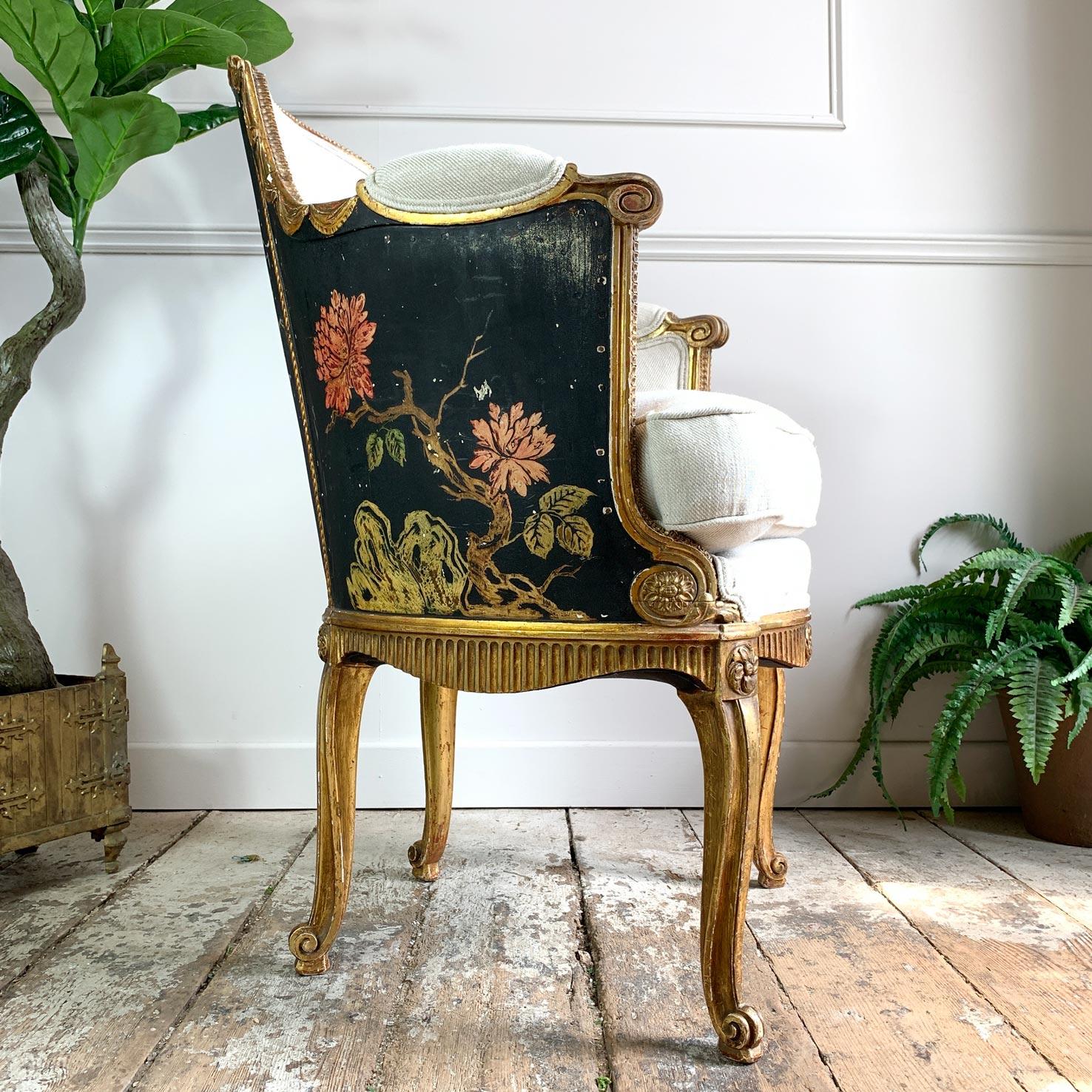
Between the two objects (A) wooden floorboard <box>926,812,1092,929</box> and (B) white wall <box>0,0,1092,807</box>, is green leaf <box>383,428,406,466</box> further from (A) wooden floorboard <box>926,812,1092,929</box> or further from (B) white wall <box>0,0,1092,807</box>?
(A) wooden floorboard <box>926,812,1092,929</box>

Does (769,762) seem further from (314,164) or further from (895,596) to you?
(314,164)

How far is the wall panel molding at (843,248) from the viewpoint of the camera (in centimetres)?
180

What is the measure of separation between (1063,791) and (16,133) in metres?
1.85

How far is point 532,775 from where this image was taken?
1.81 meters

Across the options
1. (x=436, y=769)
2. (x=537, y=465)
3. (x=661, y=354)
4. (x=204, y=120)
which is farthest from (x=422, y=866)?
(x=204, y=120)

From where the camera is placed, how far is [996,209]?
185cm

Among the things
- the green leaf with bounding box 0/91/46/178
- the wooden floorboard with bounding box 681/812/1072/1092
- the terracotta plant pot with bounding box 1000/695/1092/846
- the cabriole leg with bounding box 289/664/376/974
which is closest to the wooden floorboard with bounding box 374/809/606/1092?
the cabriole leg with bounding box 289/664/376/974

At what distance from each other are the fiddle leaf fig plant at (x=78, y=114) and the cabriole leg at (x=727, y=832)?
1.04 m

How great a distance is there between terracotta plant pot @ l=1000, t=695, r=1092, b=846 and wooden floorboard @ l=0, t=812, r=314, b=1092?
121 cm

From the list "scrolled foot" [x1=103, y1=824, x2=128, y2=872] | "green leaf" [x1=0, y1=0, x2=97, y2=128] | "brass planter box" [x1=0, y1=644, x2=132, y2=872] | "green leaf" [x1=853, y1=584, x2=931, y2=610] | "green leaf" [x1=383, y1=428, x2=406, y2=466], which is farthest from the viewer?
"green leaf" [x1=853, y1=584, x2=931, y2=610]

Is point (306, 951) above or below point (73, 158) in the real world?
below

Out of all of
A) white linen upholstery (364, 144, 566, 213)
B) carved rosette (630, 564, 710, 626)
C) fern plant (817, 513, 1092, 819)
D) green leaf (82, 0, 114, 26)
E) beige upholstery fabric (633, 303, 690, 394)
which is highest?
green leaf (82, 0, 114, 26)

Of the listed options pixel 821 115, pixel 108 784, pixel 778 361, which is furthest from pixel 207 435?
pixel 821 115

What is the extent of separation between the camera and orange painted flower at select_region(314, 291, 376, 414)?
39.8 inches
